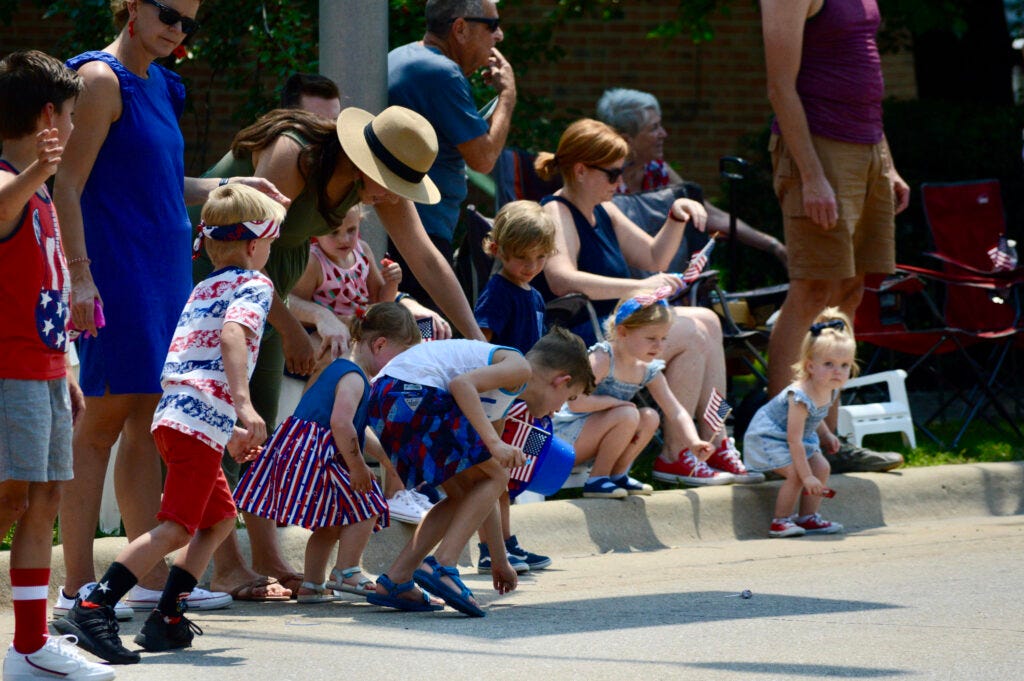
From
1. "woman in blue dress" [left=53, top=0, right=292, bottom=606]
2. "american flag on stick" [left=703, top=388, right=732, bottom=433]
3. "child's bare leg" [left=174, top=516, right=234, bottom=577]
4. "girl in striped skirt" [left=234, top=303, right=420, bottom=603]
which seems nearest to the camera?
"child's bare leg" [left=174, top=516, right=234, bottom=577]

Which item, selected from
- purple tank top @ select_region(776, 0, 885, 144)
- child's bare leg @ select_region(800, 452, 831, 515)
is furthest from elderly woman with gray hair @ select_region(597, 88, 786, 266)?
child's bare leg @ select_region(800, 452, 831, 515)

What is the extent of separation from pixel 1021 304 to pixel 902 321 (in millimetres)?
1028

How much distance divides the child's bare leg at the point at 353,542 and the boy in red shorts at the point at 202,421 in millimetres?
719

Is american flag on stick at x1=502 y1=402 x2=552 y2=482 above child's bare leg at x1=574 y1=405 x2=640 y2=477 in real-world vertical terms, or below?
above

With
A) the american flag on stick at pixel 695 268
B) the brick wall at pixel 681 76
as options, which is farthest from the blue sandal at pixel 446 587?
the brick wall at pixel 681 76

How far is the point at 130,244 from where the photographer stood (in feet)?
16.7

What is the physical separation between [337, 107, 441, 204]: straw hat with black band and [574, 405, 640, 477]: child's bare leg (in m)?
1.75

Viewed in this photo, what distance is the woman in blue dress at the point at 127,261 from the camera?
5.06 metres

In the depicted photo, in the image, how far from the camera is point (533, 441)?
5.96 meters

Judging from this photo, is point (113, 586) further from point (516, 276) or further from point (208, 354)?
point (516, 276)

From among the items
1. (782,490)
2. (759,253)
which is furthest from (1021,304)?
(782,490)

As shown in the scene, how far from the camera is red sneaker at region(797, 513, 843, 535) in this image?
23.9ft

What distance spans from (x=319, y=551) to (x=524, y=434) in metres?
0.84

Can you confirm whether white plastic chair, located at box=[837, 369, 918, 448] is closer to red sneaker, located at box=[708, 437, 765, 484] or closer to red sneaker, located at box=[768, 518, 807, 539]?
red sneaker, located at box=[708, 437, 765, 484]
